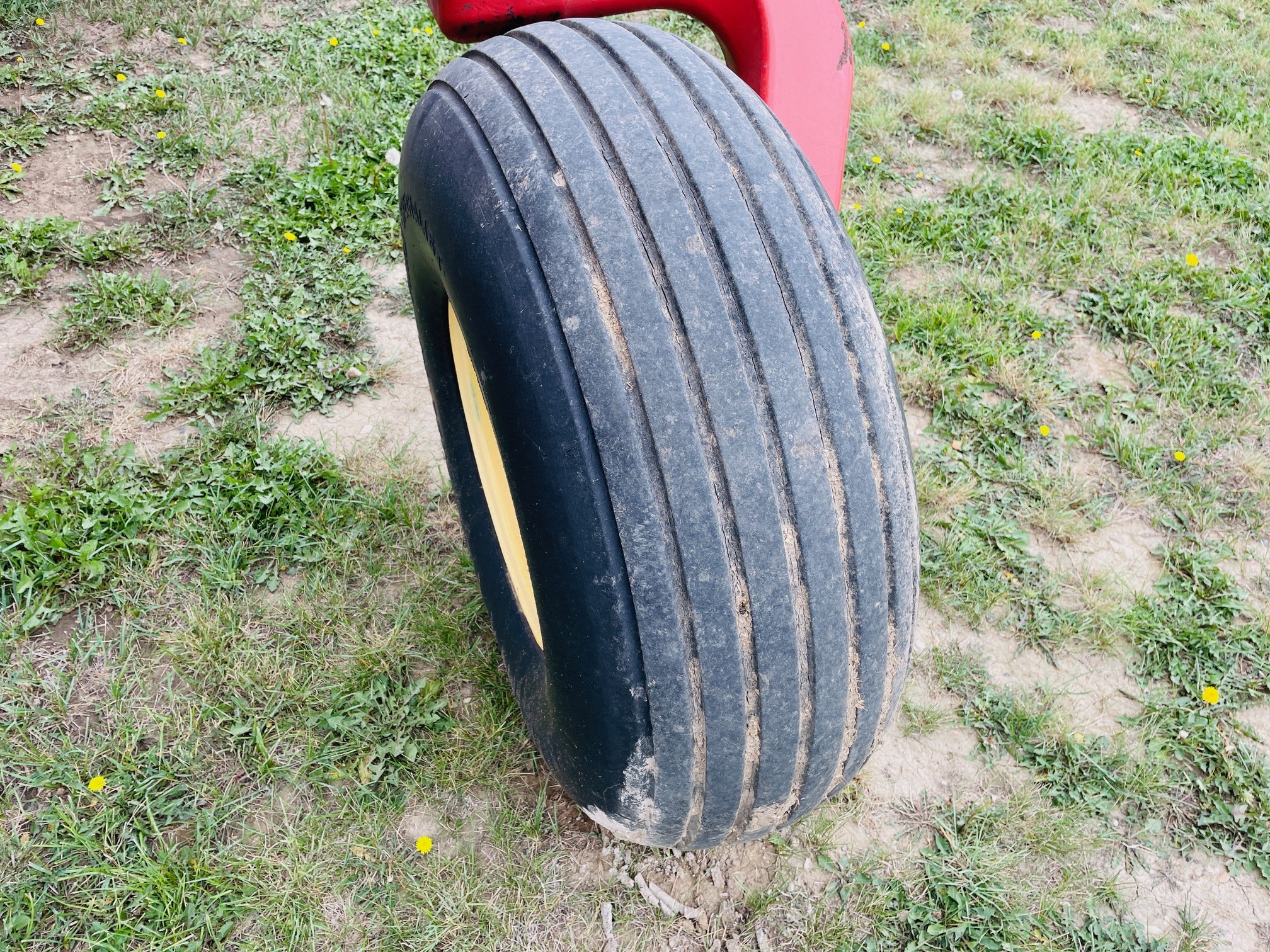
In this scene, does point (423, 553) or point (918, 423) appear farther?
point (918, 423)

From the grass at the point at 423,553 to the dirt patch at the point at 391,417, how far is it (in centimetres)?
5

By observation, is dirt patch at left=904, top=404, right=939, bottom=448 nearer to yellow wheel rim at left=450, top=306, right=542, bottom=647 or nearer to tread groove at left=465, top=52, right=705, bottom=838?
yellow wheel rim at left=450, top=306, right=542, bottom=647

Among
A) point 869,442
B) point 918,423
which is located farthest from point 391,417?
point 869,442

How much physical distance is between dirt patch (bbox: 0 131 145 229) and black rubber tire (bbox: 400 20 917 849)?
232 centimetres

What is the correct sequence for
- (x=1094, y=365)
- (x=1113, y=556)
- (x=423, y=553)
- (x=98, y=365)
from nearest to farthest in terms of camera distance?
(x=423, y=553)
(x=1113, y=556)
(x=98, y=365)
(x=1094, y=365)

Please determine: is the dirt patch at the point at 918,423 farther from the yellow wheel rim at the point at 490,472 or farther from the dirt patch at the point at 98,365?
the dirt patch at the point at 98,365

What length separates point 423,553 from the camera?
225 centimetres

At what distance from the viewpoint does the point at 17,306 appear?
8.80ft

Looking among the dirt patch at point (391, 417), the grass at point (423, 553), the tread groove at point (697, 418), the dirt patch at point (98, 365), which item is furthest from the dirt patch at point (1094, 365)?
the dirt patch at point (98, 365)

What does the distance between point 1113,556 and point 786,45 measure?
1.62 m

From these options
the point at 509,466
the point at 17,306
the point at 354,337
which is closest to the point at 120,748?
the point at 509,466

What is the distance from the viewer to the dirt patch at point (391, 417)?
98.2 inches

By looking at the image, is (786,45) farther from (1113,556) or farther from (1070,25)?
(1070,25)

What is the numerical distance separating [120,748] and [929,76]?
4.26 metres
